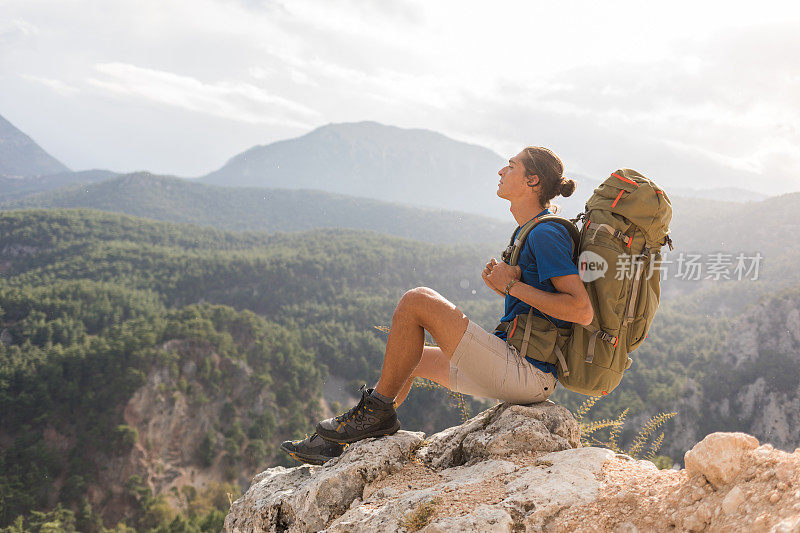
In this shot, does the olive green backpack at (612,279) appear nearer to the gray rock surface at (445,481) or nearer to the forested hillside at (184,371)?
the gray rock surface at (445,481)

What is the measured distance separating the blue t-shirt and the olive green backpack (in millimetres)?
92

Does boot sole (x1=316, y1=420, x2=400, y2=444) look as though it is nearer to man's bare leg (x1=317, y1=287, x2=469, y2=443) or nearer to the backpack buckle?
man's bare leg (x1=317, y1=287, x2=469, y2=443)

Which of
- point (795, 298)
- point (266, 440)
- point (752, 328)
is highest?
point (795, 298)

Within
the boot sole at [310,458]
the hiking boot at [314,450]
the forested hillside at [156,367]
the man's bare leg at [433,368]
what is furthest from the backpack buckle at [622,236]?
the forested hillside at [156,367]

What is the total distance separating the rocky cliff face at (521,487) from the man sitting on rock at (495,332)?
20 cm

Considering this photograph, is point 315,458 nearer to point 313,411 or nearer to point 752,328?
point 313,411

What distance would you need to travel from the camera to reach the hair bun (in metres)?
3.57

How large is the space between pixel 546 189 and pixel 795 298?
74.3 metres

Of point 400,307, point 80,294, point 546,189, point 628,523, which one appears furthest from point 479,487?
point 80,294

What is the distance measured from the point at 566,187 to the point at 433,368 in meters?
1.84

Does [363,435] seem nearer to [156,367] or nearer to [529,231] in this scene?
[529,231]

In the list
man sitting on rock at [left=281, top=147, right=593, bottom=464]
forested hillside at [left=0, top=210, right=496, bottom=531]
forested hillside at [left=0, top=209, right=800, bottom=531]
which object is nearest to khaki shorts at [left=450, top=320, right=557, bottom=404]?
man sitting on rock at [left=281, top=147, right=593, bottom=464]

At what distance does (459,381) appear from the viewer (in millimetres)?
3555

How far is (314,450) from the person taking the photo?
3.77 m
